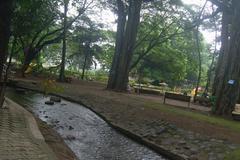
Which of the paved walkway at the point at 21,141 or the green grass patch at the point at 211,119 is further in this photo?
the green grass patch at the point at 211,119

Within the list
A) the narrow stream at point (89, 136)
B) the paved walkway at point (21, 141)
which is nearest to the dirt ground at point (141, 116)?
the narrow stream at point (89, 136)

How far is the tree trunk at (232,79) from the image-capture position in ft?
63.0

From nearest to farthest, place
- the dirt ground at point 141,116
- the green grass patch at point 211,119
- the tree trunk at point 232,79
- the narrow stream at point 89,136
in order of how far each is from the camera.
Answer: the narrow stream at point 89,136 → the dirt ground at point 141,116 → the green grass patch at point 211,119 → the tree trunk at point 232,79

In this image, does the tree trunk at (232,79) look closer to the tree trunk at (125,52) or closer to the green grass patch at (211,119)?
the green grass patch at (211,119)

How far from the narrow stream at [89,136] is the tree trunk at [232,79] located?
20.5 ft

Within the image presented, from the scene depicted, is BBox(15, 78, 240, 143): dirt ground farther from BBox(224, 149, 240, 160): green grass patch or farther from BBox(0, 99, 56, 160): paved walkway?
BBox(0, 99, 56, 160): paved walkway

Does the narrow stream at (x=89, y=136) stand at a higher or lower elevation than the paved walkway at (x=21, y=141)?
lower

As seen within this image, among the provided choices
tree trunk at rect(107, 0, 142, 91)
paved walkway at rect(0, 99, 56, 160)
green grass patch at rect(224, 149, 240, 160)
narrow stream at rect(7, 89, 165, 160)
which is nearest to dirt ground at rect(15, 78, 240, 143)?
narrow stream at rect(7, 89, 165, 160)

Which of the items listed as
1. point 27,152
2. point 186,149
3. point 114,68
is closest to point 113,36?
point 114,68

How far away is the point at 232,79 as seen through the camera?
63.4ft

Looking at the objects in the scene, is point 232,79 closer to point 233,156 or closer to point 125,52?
point 233,156

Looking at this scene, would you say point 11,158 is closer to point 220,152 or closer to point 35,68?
point 220,152

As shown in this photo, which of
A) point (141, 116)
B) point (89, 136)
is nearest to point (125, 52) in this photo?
point (141, 116)

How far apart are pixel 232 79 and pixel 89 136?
30.4 feet
